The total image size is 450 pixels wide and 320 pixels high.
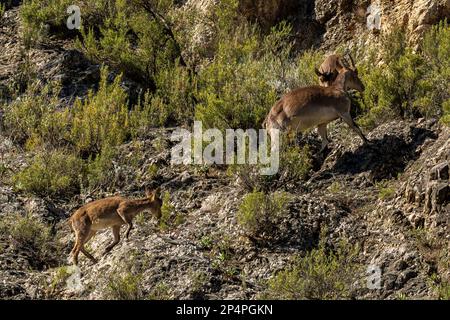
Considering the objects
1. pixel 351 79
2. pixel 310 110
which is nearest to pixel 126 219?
pixel 310 110

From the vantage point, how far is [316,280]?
42.2 feet

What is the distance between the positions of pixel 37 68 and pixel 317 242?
25.1 feet

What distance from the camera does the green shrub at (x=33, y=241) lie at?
47.9 ft

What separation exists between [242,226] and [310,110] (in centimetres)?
226

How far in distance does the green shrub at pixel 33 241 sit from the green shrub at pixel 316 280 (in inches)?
125

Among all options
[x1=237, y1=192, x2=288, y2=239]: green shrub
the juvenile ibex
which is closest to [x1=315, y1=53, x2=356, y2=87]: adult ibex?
[x1=237, y1=192, x2=288, y2=239]: green shrub

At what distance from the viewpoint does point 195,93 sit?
59.8 feet

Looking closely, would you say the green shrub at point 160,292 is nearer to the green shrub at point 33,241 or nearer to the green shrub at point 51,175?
the green shrub at point 33,241

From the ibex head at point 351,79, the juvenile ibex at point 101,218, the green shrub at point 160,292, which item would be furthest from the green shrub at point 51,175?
the ibex head at point 351,79

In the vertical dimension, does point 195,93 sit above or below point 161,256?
above

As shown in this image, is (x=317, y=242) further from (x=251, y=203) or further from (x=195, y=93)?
(x=195, y=93)

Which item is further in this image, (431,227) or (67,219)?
(67,219)

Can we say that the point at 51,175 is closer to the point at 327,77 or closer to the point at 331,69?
the point at 327,77
